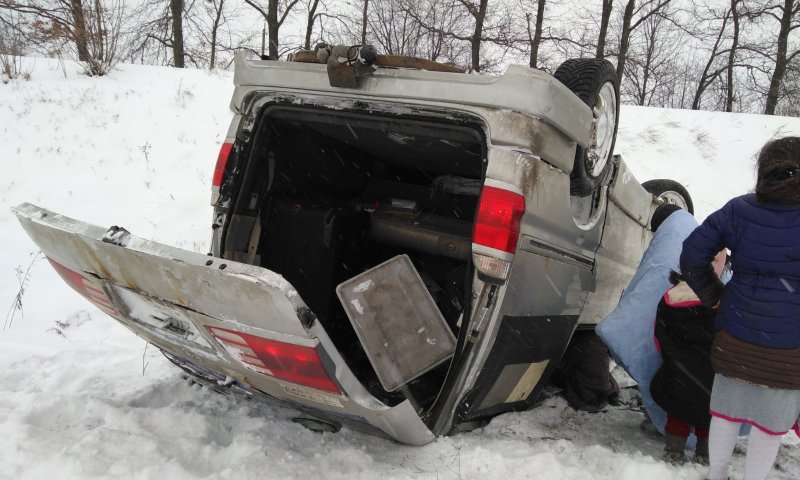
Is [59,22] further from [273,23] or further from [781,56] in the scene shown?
[781,56]

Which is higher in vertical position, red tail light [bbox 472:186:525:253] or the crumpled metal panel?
red tail light [bbox 472:186:525:253]

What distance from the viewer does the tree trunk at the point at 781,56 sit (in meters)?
18.2

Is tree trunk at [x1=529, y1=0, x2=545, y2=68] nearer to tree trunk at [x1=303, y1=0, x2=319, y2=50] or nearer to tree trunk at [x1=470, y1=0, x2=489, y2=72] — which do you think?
tree trunk at [x1=470, y1=0, x2=489, y2=72]

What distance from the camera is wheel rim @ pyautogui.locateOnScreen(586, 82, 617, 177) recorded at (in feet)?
8.88

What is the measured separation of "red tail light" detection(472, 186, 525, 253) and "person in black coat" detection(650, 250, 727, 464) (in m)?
1.06

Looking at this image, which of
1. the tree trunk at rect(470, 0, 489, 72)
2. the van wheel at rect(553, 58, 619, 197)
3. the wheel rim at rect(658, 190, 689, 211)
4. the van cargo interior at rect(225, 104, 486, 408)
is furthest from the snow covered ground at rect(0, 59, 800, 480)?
the tree trunk at rect(470, 0, 489, 72)

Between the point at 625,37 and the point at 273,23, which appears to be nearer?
the point at 273,23

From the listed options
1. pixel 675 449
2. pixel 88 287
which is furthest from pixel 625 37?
pixel 88 287

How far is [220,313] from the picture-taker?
1.87 metres

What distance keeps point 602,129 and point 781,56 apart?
A: 20.7 meters

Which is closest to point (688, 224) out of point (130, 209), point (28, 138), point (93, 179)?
point (130, 209)

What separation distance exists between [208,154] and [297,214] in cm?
548

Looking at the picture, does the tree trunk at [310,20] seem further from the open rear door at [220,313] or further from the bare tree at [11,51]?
the open rear door at [220,313]

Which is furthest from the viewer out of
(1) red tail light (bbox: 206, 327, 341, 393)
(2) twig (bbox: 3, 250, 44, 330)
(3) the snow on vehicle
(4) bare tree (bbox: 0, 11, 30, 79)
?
(4) bare tree (bbox: 0, 11, 30, 79)
